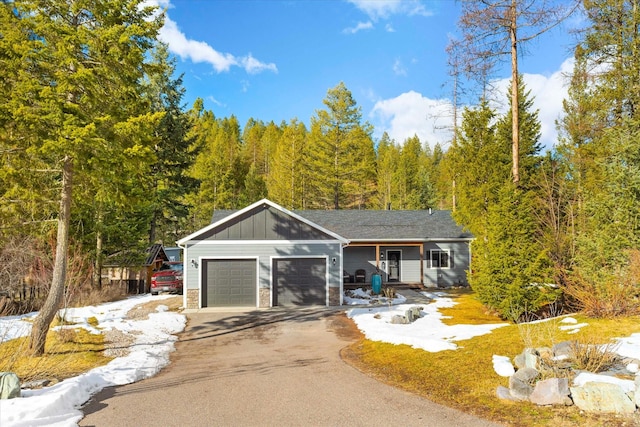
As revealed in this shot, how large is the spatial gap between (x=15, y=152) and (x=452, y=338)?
38.1 feet

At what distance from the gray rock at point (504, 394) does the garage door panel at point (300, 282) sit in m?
11.2

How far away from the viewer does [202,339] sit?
1155cm

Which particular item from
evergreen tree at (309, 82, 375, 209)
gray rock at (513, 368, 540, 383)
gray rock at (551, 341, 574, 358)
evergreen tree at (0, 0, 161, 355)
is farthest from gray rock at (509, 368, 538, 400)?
evergreen tree at (309, 82, 375, 209)

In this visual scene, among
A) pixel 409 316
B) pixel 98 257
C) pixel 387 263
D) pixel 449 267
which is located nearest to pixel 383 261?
pixel 387 263

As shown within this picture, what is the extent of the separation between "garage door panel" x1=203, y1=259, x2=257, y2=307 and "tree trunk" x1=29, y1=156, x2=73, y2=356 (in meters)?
7.19

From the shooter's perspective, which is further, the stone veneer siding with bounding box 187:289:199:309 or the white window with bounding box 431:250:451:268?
the white window with bounding box 431:250:451:268

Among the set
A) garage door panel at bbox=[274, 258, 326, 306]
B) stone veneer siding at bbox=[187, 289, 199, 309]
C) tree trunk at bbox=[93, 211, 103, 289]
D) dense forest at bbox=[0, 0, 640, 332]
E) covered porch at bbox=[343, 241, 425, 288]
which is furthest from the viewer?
covered porch at bbox=[343, 241, 425, 288]

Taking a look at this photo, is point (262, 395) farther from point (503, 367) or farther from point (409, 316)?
point (409, 316)

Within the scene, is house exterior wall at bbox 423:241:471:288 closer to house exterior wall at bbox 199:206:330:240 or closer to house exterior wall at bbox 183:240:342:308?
house exterior wall at bbox 183:240:342:308

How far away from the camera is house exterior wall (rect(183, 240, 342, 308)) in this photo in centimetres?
1633

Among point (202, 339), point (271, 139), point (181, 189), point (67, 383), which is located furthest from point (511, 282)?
point (271, 139)

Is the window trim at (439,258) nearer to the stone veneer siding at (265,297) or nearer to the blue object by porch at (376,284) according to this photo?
the blue object by porch at (376,284)

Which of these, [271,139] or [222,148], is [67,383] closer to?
[222,148]

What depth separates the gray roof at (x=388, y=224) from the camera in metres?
21.9
